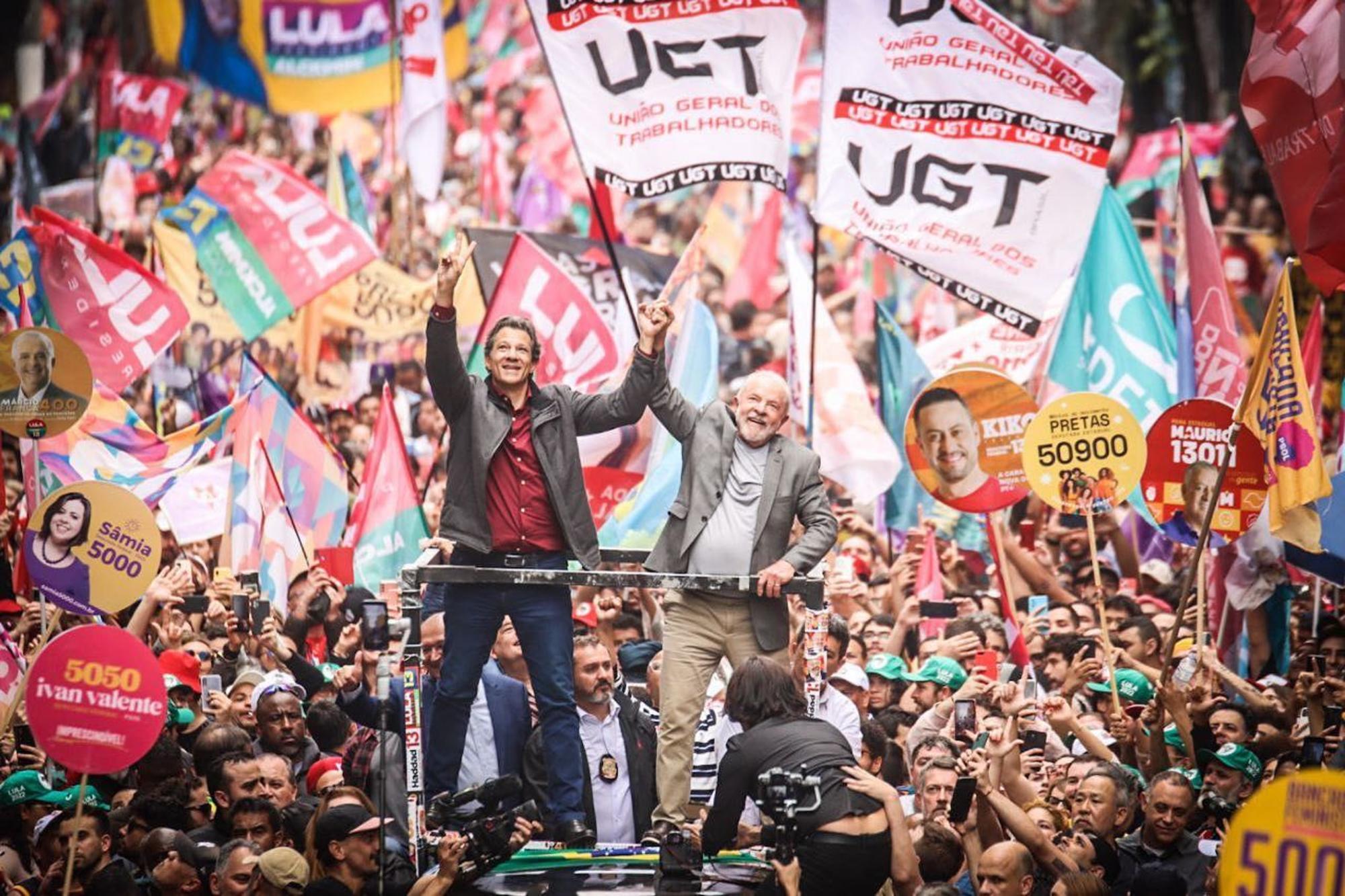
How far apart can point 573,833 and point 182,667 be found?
325 centimetres

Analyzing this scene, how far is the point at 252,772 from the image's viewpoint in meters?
8.45

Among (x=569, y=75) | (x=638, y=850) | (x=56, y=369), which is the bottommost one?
(x=638, y=850)

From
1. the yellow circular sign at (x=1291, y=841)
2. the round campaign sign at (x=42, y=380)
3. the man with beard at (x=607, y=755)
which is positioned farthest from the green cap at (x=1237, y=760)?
the round campaign sign at (x=42, y=380)

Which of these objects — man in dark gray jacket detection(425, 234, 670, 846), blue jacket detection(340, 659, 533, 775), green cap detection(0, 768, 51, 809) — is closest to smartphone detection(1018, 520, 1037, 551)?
blue jacket detection(340, 659, 533, 775)

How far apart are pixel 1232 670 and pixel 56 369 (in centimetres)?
678

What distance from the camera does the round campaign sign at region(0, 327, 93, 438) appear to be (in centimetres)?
989

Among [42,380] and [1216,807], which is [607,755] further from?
[42,380]

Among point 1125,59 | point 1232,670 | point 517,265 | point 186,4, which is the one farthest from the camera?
point 1125,59

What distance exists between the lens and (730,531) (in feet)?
25.7

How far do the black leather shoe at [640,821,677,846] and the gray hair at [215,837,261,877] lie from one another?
5.14 feet

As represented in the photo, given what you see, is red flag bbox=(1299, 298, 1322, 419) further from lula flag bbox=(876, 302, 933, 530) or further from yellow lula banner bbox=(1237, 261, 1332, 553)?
yellow lula banner bbox=(1237, 261, 1332, 553)

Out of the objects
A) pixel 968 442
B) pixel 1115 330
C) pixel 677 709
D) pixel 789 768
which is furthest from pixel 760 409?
pixel 1115 330

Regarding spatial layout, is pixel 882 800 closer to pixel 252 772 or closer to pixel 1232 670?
pixel 252 772

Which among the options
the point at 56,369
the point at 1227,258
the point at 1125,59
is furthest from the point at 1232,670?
the point at 1125,59
